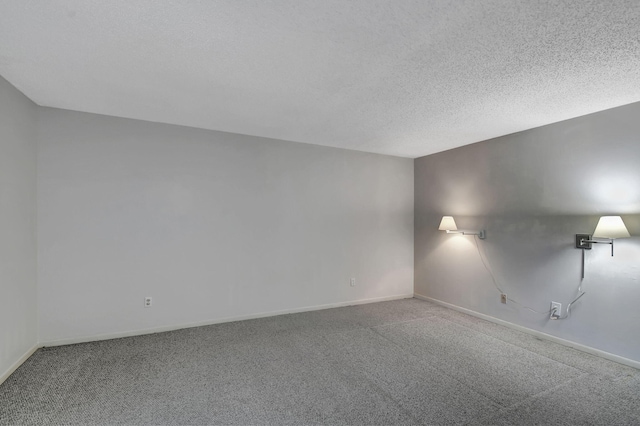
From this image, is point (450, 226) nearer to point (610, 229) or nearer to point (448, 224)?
point (448, 224)

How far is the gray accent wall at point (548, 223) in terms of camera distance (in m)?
2.74

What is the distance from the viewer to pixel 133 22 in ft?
5.49

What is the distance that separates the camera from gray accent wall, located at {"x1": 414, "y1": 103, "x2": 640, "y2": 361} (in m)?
2.74

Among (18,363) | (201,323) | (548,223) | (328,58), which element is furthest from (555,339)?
(18,363)

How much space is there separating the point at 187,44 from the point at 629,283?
13.7 feet

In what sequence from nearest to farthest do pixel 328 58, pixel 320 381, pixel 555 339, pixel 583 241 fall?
pixel 328 58 < pixel 320 381 < pixel 583 241 < pixel 555 339

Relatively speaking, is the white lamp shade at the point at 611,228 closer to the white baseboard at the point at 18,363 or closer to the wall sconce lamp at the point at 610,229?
the wall sconce lamp at the point at 610,229

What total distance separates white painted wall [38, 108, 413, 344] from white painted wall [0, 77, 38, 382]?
0.13 meters

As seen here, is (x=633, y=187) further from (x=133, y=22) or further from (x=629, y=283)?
(x=133, y=22)

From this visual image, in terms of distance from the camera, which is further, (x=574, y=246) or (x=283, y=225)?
(x=283, y=225)

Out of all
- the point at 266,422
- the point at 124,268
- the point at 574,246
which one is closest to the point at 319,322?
the point at 266,422

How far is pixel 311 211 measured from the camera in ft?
14.2

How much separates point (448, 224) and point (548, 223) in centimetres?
Result: 121

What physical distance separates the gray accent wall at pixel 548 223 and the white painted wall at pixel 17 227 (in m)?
4.99
